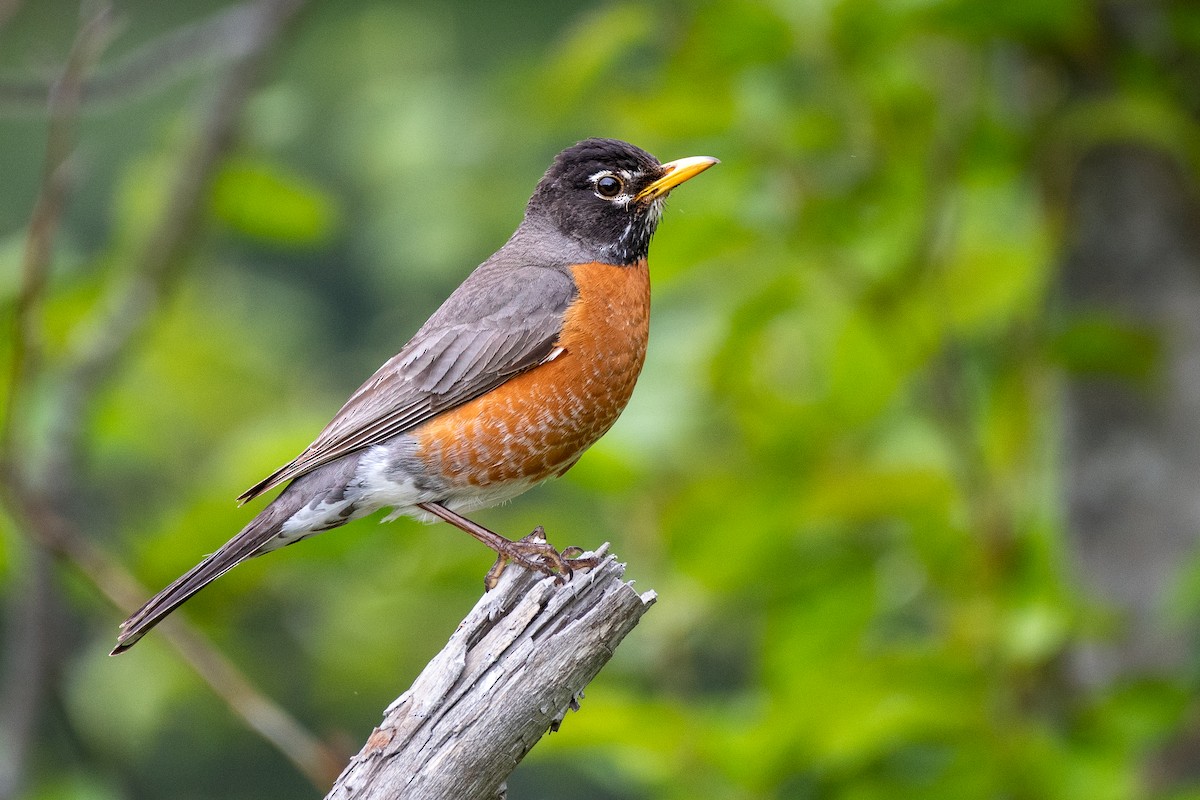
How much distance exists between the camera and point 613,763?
3836mm

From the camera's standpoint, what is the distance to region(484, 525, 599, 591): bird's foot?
2963 millimetres

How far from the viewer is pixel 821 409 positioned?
12.4 feet

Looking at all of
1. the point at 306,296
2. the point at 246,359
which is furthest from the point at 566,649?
the point at 306,296

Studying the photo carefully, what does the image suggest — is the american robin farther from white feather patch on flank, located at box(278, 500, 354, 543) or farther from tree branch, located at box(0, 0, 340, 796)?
tree branch, located at box(0, 0, 340, 796)

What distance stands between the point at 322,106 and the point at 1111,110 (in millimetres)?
5656

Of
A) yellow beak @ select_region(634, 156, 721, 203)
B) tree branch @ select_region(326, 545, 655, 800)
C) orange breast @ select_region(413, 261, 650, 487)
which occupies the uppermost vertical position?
yellow beak @ select_region(634, 156, 721, 203)

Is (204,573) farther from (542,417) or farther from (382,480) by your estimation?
(542,417)

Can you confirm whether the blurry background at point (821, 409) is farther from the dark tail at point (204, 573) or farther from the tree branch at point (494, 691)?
the tree branch at point (494, 691)

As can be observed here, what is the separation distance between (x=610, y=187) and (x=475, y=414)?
35.8 inches

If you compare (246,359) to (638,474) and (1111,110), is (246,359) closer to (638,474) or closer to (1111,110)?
(638,474)

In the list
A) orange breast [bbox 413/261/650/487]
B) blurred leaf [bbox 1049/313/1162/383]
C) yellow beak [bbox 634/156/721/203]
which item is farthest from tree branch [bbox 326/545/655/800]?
blurred leaf [bbox 1049/313/1162/383]

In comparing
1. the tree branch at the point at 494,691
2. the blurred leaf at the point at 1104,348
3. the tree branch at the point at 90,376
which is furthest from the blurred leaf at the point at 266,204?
the blurred leaf at the point at 1104,348

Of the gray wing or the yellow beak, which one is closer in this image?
the gray wing

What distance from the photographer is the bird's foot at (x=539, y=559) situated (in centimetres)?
296
